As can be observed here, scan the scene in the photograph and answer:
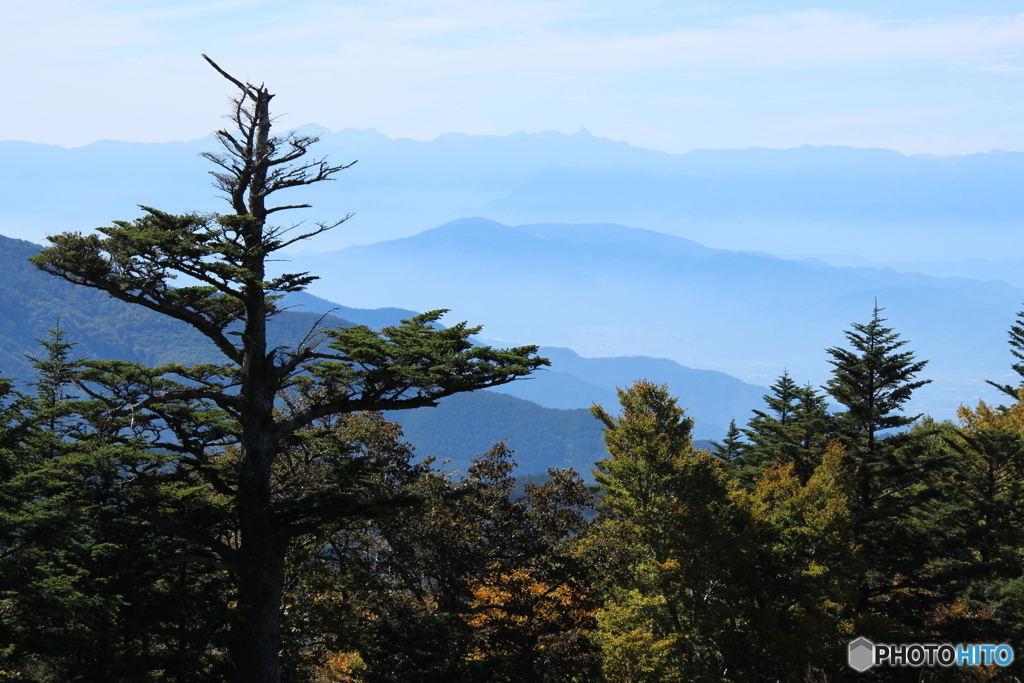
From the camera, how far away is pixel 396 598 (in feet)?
81.6

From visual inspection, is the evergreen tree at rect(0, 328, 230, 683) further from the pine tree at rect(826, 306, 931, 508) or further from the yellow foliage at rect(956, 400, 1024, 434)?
the yellow foliage at rect(956, 400, 1024, 434)

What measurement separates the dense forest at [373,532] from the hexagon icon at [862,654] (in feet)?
2.16

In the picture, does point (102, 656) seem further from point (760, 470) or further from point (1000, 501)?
point (1000, 501)

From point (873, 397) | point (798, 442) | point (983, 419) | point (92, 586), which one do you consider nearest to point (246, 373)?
point (92, 586)

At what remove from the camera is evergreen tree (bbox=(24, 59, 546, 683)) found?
20.3 m

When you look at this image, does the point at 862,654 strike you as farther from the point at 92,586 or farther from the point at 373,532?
the point at 92,586

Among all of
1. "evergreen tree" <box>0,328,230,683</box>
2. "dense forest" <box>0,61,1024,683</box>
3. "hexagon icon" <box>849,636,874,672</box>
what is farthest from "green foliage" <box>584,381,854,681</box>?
"evergreen tree" <box>0,328,230,683</box>

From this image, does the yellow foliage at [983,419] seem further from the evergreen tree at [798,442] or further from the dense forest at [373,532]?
the dense forest at [373,532]

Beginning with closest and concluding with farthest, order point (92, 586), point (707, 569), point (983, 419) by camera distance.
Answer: point (92, 586)
point (707, 569)
point (983, 419)

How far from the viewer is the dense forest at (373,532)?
65.3 ft

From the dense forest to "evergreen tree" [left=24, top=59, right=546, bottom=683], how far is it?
0.08m

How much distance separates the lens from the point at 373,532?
3291 cm

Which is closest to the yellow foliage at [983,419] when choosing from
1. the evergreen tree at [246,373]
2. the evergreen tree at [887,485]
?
the evergreen tree at [887,485]

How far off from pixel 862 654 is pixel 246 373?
21.5m
